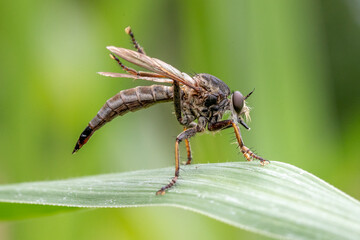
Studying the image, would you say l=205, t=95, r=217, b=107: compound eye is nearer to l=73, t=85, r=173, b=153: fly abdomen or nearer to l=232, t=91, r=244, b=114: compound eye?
l=232, t=91, r=244, b=114: compound eye

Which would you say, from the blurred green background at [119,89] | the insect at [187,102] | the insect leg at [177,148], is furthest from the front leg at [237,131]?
the blurred green background at [119,89]

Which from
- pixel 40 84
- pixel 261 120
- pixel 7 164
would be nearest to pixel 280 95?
pixel 261 120

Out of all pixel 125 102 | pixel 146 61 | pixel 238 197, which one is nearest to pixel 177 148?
pixel 146 61

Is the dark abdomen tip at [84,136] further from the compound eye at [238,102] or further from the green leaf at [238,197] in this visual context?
the compound eye at [238,102]

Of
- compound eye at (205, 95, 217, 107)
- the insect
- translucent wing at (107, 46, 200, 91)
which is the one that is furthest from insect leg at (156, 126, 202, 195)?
translucent wing at (107, 46, 200, 91)

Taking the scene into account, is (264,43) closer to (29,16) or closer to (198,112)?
(198,112)

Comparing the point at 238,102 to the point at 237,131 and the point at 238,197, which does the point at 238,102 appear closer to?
the point at 237,131
